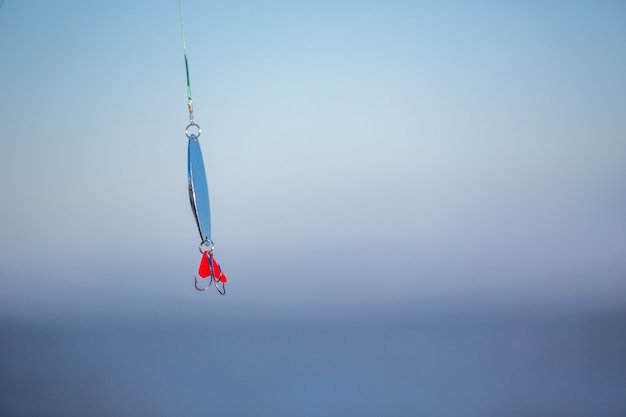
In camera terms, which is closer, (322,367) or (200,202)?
(200,202)

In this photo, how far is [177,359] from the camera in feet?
11.2

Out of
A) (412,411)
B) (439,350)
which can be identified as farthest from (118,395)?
(439,350)

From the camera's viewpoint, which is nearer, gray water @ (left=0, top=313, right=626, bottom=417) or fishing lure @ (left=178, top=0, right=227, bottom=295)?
fishing lure @ (left=178, top=0, right=227, bottom=295)

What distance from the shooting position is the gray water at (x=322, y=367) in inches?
114

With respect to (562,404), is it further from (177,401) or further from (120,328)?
(120,328)

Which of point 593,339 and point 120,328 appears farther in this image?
point 120,328

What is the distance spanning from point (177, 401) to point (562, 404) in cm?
157

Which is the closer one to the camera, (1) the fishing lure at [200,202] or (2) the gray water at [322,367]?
(1) the fishing lure at [200,202]

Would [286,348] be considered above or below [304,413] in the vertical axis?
above

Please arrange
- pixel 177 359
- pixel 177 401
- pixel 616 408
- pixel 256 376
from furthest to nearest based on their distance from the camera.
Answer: pixel 177 359 < pixel 256 376 < pixel 177 401 < pixel 616 408

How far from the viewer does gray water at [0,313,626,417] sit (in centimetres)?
289

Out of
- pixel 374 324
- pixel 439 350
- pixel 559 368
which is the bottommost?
pixel 559 368

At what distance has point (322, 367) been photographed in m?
3.27

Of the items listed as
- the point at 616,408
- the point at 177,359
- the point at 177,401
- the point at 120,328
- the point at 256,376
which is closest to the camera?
the point at 616,408
